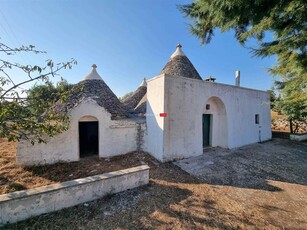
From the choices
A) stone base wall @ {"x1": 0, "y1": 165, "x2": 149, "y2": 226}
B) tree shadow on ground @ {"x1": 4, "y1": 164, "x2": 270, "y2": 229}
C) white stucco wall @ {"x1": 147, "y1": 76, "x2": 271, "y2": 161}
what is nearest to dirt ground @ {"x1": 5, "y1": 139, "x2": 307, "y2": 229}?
tree shadow on ground @ {"x1": 4, "y1": 164, "x2": 270, "y2": 229}

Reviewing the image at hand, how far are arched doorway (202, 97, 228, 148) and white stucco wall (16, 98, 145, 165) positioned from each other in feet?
16.5

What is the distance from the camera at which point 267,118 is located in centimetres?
1289

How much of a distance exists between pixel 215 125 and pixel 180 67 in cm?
580

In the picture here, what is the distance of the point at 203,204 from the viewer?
4.19 meters

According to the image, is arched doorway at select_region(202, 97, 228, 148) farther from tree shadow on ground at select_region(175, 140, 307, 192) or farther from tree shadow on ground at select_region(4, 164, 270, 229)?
tree shadow on ground at select_region(4, 164, 270, 229)

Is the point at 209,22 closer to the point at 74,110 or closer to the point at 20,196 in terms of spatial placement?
the point at 74,110

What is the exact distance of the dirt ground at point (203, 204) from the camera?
3402 millimetres

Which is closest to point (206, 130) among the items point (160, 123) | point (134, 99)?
point (160, 123)

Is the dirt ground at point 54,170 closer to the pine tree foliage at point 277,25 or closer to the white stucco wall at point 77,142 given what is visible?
the white stucco wall at point 77,142

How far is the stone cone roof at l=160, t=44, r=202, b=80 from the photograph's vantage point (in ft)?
39.1

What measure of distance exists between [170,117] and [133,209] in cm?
454

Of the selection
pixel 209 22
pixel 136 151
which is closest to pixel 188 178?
pixel 136 151

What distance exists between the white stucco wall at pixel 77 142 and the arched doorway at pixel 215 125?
16.5 feet

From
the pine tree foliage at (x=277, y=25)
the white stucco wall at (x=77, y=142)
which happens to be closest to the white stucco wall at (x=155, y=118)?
the white stucco wall at (x=77, y=142)
